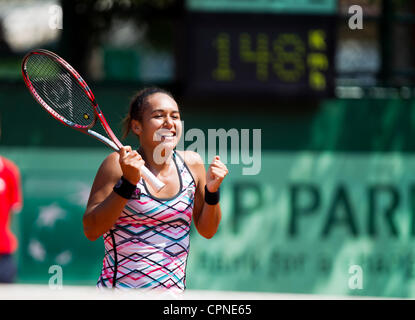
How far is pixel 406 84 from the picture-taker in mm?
6277

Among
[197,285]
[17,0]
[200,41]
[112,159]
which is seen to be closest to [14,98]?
[17,0]

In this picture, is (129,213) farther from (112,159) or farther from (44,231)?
(44,231)

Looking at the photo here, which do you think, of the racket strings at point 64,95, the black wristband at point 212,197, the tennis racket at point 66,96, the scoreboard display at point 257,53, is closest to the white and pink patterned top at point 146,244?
the black wristband at point 212,197

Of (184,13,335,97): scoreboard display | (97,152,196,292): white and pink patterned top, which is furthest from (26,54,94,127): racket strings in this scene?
(184,13,335,97): scoreboard display

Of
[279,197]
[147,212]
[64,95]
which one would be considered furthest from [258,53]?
[147,212]

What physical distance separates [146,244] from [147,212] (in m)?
0.12

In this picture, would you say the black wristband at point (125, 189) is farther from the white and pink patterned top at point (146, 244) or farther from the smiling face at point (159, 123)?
the smiling face at point (159, 123)

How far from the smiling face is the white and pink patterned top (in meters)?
0.19

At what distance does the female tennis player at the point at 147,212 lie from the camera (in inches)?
99.0

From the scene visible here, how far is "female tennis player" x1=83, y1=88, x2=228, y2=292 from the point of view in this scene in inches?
99.0

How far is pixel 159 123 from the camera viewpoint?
2.70m

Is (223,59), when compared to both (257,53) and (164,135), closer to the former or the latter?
(257,53)

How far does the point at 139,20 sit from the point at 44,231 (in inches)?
77.2

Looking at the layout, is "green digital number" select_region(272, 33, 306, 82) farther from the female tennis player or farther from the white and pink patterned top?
the white and pink patterned top
